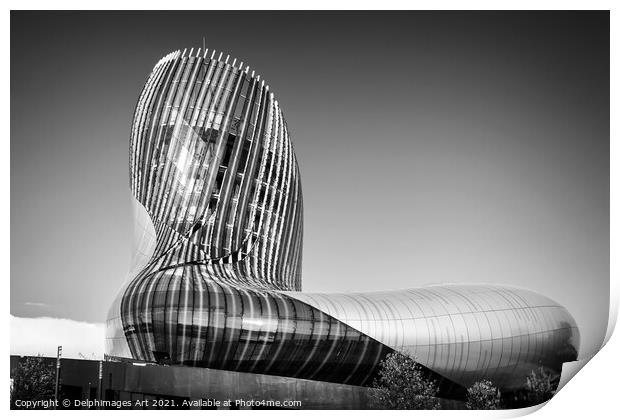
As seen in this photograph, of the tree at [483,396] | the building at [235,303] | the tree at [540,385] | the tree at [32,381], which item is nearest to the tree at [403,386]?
the building at [235,303]

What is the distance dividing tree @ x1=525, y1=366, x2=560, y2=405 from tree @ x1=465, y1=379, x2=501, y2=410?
816mm

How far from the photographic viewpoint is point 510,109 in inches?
842

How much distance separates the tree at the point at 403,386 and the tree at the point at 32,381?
779 centimetres

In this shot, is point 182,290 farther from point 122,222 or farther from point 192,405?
point 122,222

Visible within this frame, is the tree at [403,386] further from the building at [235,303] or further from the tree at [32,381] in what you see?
the tree at [32,381]

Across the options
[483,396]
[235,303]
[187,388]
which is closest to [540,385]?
[483,396]

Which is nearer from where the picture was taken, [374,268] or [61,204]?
[61,204]

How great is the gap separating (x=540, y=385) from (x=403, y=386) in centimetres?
353

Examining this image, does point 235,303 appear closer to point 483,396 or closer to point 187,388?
point 187,388

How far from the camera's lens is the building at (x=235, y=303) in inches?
785

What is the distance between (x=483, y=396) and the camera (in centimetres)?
2028

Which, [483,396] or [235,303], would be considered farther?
[483,396]
